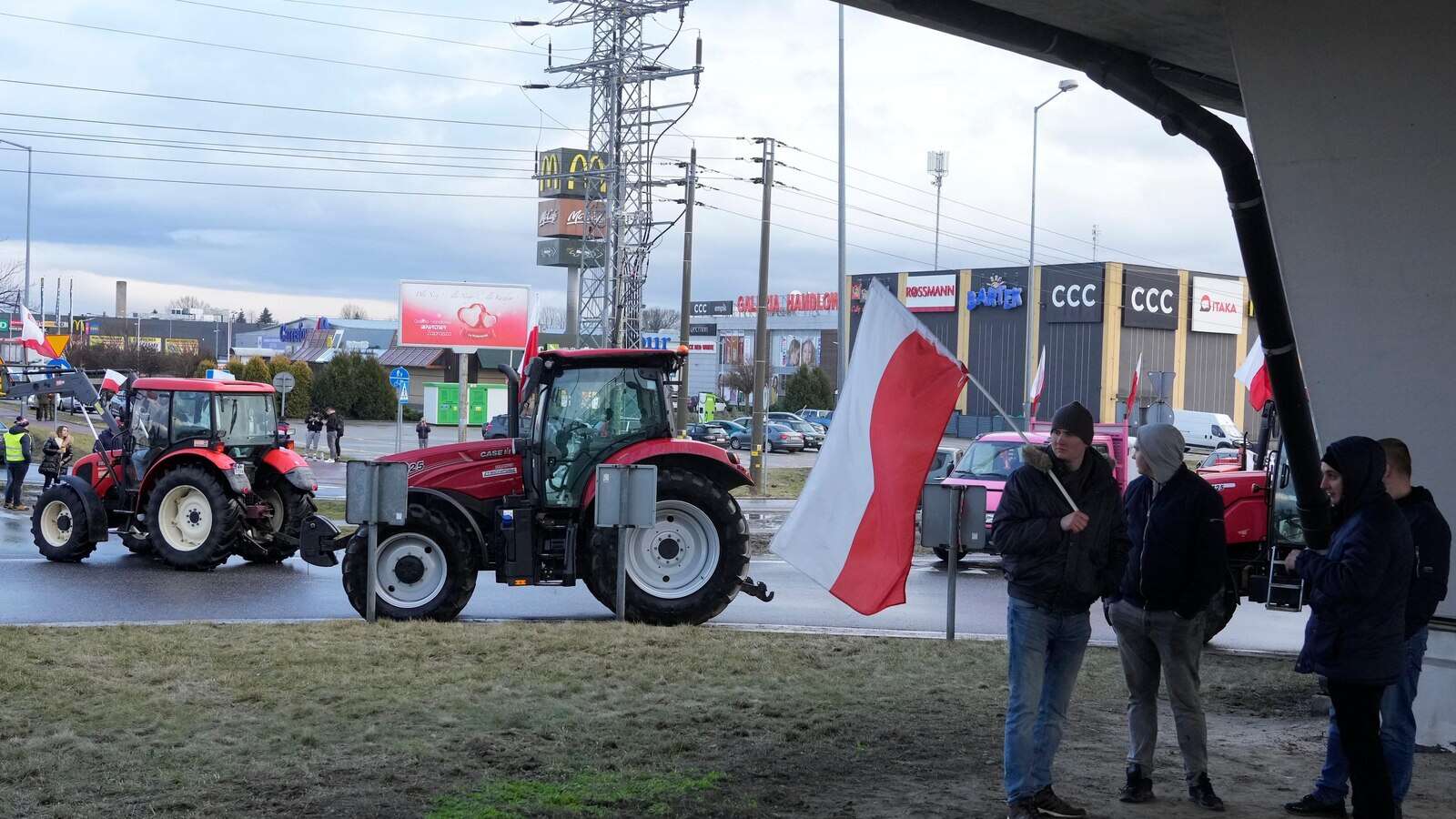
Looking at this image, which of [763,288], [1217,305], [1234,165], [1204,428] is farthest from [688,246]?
[1217,305]

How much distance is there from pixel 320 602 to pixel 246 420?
445 centimetres

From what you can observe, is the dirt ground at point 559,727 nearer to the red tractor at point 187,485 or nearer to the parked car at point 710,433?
the red tractor at point 187,485

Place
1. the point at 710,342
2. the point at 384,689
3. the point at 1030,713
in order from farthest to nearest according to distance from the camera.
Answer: the point at 710,342
the point at 384,689
the point at 1030,713

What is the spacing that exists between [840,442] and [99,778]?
12.8 feet

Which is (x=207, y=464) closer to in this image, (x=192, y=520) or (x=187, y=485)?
(x=187, y=485)

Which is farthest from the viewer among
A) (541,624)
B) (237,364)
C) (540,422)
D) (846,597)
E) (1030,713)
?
(237,364)

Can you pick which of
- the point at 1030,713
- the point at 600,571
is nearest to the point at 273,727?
the point at 1030,713

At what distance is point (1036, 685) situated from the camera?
588 cm

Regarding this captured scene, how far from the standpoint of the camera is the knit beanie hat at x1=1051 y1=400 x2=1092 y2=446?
5965mm

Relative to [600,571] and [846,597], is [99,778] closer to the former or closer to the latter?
[846,597]

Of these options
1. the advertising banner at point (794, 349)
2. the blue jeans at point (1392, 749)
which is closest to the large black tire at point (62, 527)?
the blue jeans at point (1392, 749)

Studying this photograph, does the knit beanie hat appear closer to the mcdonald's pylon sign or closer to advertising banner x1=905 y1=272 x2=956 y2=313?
advertising banner x1=905 y1=272 x2=956 y2=313

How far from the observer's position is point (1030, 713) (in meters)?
5.84

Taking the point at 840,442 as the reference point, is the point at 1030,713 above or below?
below
